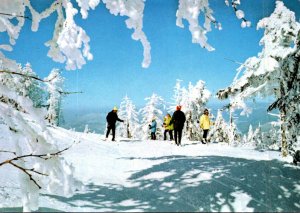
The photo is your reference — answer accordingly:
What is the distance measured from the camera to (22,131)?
144 inches

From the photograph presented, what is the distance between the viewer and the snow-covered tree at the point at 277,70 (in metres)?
11.9

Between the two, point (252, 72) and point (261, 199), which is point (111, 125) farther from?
point (261, 199)

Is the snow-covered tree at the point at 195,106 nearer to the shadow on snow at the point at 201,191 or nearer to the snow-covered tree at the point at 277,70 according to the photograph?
the snow-covered tree at the point at 277,70

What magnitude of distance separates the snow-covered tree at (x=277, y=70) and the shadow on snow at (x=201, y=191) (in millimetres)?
3048

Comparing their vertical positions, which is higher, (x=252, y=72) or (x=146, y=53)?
(x=252, y=72)

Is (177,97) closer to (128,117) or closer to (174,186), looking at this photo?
(128,117)

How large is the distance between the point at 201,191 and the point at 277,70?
735 cm

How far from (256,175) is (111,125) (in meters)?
11.2

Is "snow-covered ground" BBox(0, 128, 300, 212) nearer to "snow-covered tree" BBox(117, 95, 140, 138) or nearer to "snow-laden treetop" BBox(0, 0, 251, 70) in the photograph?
"snow-laden treetop" BBox(0, 0, 251, 70)

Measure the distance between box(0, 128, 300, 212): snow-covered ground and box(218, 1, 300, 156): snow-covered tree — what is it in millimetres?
2180

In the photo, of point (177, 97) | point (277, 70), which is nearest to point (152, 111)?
point (177, 97)

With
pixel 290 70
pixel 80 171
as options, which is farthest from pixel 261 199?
pixel 290 70

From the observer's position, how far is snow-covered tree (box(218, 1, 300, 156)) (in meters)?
11.9

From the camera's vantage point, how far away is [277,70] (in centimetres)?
1261
